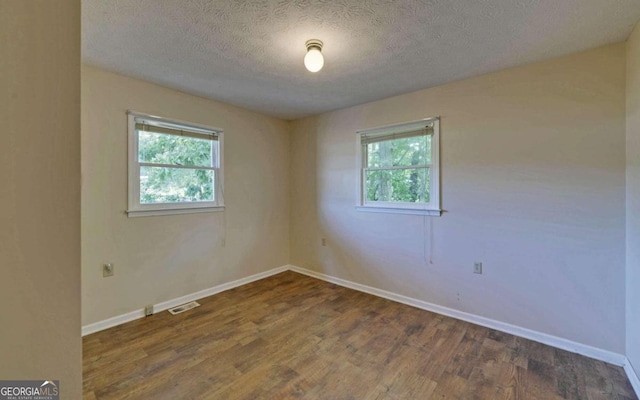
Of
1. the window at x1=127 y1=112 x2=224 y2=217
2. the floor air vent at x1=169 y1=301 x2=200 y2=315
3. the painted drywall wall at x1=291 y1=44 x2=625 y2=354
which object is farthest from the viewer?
the floor air vent at x1=169 y1=301 x2=200 y2=315

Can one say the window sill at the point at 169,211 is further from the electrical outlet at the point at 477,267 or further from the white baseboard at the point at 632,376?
the white baseboard at the point at 632,376

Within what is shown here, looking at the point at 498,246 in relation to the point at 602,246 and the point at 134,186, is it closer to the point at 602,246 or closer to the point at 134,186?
the point at 602,246

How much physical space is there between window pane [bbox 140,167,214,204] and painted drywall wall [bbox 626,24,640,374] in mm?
3876

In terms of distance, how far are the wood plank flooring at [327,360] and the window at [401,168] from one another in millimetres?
1226

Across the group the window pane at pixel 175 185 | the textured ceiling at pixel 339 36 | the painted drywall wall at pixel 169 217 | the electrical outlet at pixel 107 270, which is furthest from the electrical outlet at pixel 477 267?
the electrical outlet at pixel 107 270

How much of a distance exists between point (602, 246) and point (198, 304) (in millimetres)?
3832

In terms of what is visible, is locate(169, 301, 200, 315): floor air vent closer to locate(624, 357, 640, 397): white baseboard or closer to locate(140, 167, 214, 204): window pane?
locate(140, 167, 214, 204): window pane

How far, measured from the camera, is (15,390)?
0.69 metres

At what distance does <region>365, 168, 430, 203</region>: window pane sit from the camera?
3146 mm

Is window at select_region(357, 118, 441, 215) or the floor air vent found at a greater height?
window at select_region(357, 118, 441, 215)

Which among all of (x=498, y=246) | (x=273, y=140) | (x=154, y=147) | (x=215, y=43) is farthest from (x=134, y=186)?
(x=498, y=246)

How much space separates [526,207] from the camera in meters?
2.47

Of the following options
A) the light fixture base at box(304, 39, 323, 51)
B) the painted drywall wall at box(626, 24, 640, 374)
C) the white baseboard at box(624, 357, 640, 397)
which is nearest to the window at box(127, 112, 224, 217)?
the light fixture base at box(304, 39, 323, 51)

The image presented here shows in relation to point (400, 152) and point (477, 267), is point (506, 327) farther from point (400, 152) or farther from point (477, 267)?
point (400, 152)
